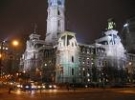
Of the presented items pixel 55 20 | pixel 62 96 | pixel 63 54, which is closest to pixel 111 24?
pixel 55 20

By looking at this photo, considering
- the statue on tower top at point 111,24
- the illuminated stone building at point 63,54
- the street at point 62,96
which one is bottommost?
the street at point 62,96

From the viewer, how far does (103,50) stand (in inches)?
5148

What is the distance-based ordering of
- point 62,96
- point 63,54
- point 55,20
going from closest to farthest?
1. point 62,96
2. point 63,54
3. point 55,20

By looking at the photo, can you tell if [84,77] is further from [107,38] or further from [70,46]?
[107,38]

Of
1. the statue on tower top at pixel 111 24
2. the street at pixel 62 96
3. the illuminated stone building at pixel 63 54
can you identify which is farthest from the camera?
the statue on tower top at pixel 111 24

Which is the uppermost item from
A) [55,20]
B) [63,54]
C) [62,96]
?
[55,20]

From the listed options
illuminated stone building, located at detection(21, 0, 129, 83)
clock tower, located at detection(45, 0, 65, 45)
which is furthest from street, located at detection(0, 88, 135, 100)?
clock tower, located at detection(45, 0, 65, 45)

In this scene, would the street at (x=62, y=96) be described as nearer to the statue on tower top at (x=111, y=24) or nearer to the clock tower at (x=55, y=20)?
the clock tower at (x=55, y=20)

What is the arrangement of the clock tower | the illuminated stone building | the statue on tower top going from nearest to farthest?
the illuminated stone building
the clock tower
the statue on tower top

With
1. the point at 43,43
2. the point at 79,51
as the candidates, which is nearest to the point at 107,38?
the point at 79,51

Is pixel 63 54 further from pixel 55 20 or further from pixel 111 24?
pixel 111 24

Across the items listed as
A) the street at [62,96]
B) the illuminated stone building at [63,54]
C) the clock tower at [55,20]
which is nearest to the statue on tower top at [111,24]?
the illuminated stone building at [63,54]

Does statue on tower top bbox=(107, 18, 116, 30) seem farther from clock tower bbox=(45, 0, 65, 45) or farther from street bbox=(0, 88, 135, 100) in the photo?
street bbox=(0, 88, 135, 100)

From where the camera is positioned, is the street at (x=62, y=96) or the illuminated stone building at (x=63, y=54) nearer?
the street at (x=62, y=96)
